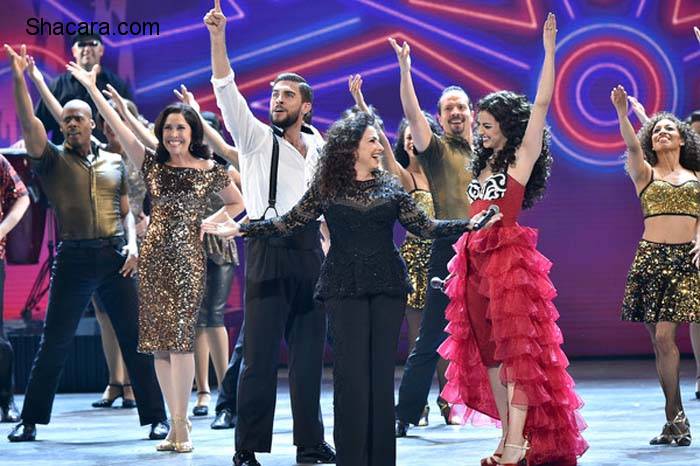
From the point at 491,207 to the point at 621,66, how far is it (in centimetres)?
543

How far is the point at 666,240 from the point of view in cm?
650

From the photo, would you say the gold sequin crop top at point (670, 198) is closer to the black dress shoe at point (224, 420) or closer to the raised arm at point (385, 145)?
the raised arm at point (385, 145)


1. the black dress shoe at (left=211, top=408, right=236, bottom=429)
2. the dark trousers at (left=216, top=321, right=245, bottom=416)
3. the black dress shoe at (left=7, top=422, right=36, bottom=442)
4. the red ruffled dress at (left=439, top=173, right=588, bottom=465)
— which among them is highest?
the red ruffled dress at (left=439, top=173, right=588, bottom=465)

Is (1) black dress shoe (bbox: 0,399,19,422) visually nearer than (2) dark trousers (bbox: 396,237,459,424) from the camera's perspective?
No

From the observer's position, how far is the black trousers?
18.2 ft

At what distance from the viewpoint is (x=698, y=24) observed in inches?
401

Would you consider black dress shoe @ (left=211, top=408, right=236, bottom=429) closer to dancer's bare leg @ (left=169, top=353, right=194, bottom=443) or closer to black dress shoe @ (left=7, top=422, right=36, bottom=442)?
dancer's bare leg @ (left=169, top=353, right=194, bottom=443)

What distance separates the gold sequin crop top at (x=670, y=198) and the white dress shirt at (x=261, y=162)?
Result: 1847 millimetres

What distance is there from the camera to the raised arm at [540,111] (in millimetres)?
5305

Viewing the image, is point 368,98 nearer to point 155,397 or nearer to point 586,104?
point 586,104

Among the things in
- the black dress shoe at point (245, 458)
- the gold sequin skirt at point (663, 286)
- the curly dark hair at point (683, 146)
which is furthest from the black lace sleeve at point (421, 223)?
the curly dark hair at point (683, 146)

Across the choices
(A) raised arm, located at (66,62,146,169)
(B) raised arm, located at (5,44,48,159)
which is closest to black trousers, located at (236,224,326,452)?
(A) raised arm, located at (66,62,146,169)

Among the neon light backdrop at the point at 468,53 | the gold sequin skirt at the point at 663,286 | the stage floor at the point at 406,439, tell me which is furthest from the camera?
the neon light backdrop at the point at 468,53

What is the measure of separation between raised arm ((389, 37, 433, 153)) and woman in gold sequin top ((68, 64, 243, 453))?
1.02 meters
